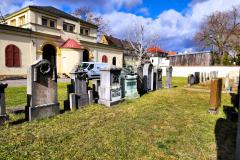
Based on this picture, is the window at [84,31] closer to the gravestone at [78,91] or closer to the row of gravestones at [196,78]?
the row of gravestones at [196,78]

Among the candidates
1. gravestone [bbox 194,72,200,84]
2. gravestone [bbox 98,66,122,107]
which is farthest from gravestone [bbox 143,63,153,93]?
gravestone [bbox 194,72,200,84]

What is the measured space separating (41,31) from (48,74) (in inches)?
660

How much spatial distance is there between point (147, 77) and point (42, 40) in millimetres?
14799

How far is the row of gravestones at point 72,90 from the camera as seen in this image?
4.81m

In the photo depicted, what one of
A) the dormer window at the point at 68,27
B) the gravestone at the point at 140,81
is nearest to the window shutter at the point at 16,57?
the dormer window at the point at 68,27

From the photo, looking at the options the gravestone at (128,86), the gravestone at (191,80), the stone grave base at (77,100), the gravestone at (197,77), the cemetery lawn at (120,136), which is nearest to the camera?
the cemetery lawn at (120,136)

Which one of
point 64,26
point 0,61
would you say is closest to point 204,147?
point 0,61

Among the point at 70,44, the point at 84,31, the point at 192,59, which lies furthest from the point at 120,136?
the point at 192,59

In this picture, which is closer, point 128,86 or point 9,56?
point 128,86

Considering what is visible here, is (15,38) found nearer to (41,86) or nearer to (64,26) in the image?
(64,26)

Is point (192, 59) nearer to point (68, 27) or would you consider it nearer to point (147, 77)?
point (68, 27)

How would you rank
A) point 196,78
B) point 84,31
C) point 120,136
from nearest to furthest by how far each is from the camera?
1. point 120,136
2. point 196,78
3. point 84,31

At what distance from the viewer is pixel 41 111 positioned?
5012 mm

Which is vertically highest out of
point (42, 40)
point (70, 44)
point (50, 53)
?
point (42, 40)
